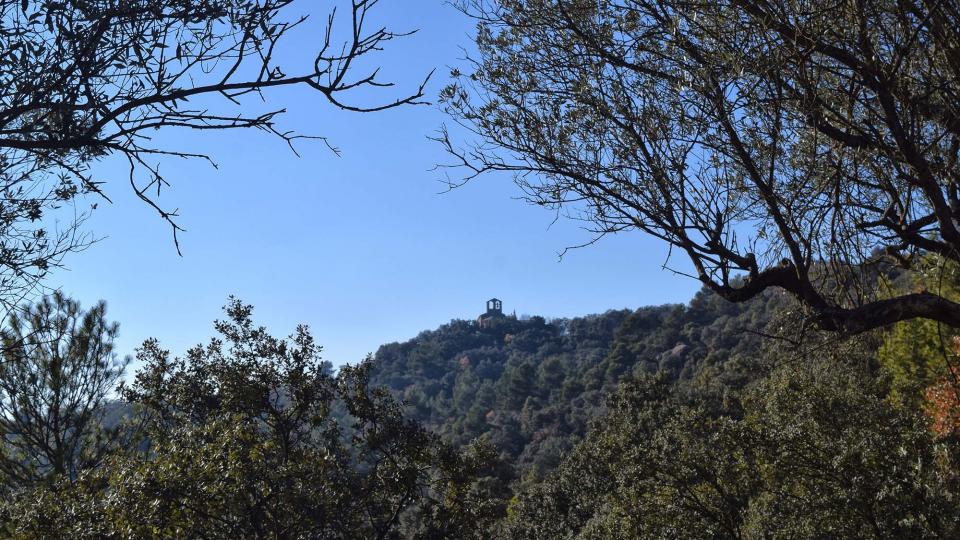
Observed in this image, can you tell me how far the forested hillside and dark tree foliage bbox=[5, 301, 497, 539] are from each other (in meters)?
17.6

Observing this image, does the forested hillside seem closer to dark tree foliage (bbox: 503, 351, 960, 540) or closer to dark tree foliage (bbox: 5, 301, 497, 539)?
dark tree foliage (bbox: 503, 351, 960, 540)

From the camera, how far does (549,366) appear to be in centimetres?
7312

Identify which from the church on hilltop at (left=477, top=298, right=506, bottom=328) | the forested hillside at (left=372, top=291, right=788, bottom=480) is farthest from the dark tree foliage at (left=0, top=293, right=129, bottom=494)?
the church on hilltop at (left=477, top=298, right=506, bottom=328)

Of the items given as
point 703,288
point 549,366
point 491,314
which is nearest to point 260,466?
point 703,288

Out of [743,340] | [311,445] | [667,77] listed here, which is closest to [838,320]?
[667,77]

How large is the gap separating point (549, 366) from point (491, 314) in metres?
52.3

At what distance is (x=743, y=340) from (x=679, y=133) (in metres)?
45.1

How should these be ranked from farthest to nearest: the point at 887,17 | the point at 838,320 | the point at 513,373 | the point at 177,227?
the point at 513,373 → the point at 887,17 → the point at 838,320 → the point at 177,227

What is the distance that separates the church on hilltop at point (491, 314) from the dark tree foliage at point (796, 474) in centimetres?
10065

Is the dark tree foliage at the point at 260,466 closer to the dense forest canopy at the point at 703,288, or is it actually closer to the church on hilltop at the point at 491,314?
the dense forest canopy at the point at 703,288

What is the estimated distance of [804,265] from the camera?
15.6 ft

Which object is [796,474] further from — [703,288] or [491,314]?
[491,314]

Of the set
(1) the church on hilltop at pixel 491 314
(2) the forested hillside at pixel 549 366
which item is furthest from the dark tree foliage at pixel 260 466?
(1) the church on hilltop at pixel 491 314

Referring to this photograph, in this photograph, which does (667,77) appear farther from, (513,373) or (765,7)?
(513,373)
